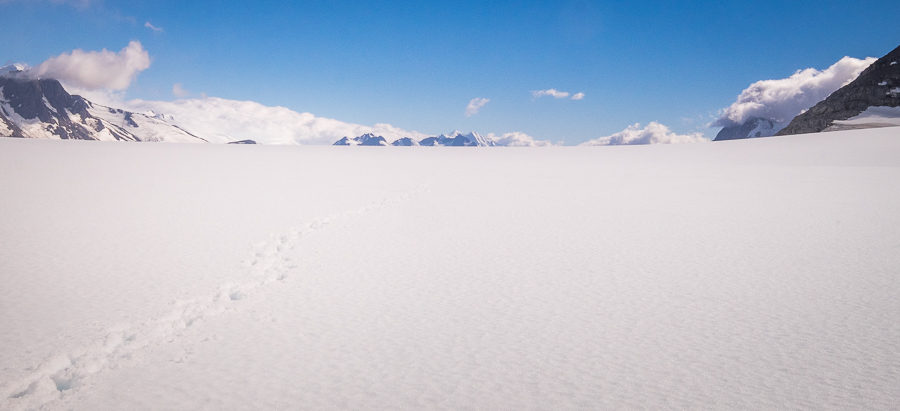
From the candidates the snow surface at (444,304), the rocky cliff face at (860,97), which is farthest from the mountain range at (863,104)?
the snow surface at (444,304)

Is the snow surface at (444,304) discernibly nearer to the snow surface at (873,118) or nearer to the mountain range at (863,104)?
the snow surface at (873,118)

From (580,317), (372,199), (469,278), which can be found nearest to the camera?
(580,317)

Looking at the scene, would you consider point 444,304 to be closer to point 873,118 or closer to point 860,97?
point 873,118

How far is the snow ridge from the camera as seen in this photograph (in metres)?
3.69

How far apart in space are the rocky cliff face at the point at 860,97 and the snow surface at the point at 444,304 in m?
139

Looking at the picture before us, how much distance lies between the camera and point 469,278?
265 inches

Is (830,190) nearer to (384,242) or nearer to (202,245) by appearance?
(384,242)

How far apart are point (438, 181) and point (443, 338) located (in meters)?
16.2

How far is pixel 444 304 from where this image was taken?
18.7ft

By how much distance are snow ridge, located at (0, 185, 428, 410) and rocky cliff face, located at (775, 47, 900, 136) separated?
146 meters

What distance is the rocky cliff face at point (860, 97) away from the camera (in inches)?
4156

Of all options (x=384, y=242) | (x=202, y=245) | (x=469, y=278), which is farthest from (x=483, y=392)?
(x=202, y=245)

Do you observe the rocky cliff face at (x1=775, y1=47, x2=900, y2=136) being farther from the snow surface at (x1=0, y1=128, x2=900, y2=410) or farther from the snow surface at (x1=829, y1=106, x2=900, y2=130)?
the snow surface at (x1=0, y1=128, x2=900, y2=410)

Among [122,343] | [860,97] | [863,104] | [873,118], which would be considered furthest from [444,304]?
[860,97]
